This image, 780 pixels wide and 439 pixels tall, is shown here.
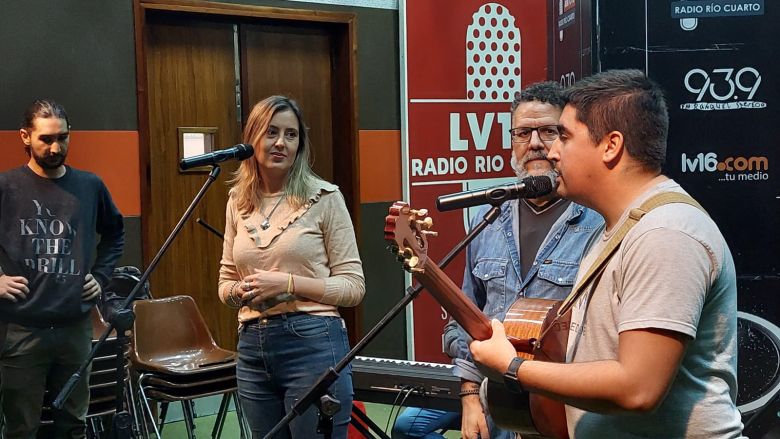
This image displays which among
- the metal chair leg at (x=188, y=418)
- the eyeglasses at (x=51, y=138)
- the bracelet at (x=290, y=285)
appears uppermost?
→ the eyeglasses at (x=51, y=138)

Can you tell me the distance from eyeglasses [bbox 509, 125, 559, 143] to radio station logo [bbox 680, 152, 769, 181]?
1514 millimetres

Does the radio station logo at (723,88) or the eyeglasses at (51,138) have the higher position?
the radio station logo at (723,88)

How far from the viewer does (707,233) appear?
140 cm

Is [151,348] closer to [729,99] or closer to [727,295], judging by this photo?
[729,99]

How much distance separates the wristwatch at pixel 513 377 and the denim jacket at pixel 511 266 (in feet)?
2.11

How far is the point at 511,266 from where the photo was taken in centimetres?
229

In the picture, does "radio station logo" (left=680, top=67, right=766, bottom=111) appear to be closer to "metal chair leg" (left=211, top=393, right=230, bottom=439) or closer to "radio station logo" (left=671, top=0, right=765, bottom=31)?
"radio station logo" (left=671, top=0, right=765, bottom=31)

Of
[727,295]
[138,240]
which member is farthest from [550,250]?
[138,240]

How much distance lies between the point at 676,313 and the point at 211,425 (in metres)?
4.09

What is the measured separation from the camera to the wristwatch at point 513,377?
150cm

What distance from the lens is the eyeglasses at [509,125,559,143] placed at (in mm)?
2285

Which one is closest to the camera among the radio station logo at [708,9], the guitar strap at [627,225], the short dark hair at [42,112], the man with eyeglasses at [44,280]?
the guitar strap at [627,225]

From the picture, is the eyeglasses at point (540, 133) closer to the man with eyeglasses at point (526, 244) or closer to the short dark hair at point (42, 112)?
the man with eyeglasses at point (526, 244)

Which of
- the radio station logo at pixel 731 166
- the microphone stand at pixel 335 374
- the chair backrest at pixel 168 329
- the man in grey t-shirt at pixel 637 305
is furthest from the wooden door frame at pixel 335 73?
the man in grey t-shirt at pixel 637 305
